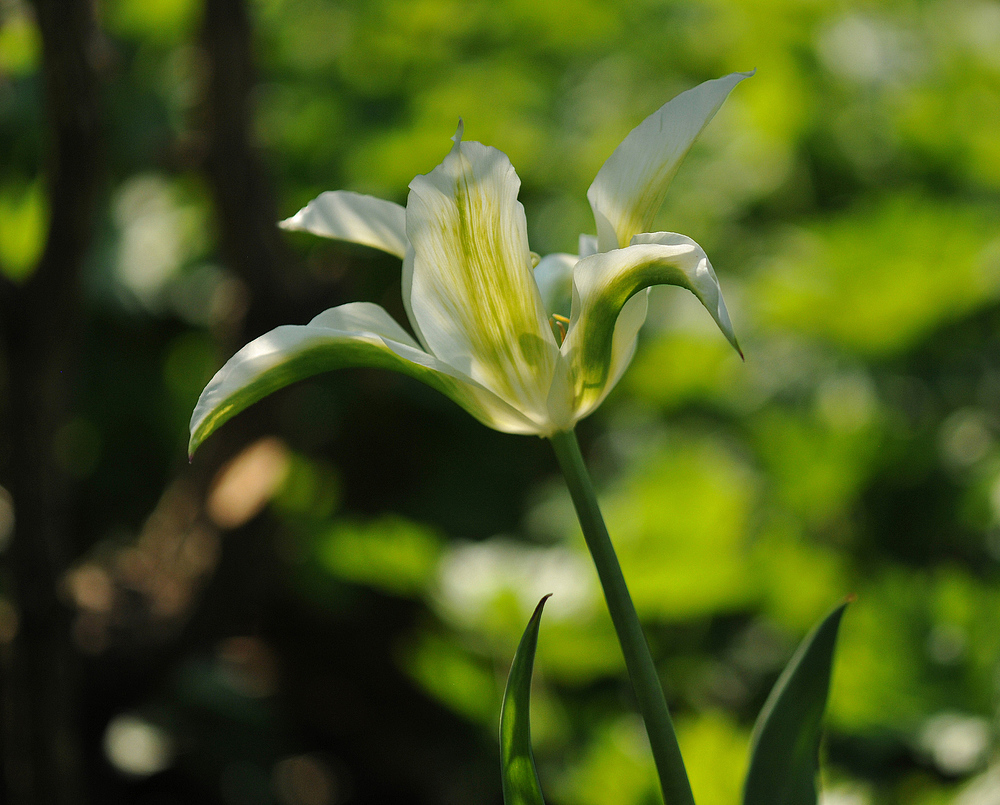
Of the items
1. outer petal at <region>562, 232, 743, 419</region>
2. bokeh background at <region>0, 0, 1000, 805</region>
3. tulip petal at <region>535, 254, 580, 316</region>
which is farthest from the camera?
bokeh background at <region>0, 0, 1000, 805</region>

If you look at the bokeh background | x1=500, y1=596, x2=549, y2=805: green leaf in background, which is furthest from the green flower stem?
the bokeh background

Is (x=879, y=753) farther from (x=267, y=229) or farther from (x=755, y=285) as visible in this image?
(x=267, y=229)

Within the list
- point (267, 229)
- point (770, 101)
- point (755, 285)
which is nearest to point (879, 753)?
point (755, 285)

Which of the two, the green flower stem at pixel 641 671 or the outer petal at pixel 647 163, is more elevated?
the outer petal at pixel 647 163

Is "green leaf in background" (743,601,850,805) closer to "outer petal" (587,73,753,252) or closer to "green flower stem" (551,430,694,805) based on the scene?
"green flower stem" (551,430,694,805)

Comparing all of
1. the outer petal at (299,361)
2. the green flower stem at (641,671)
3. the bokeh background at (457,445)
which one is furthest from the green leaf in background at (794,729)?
the bokeh background at (457,445)

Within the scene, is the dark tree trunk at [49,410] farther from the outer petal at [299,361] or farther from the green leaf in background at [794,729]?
the green leaf in background at [794,729]
